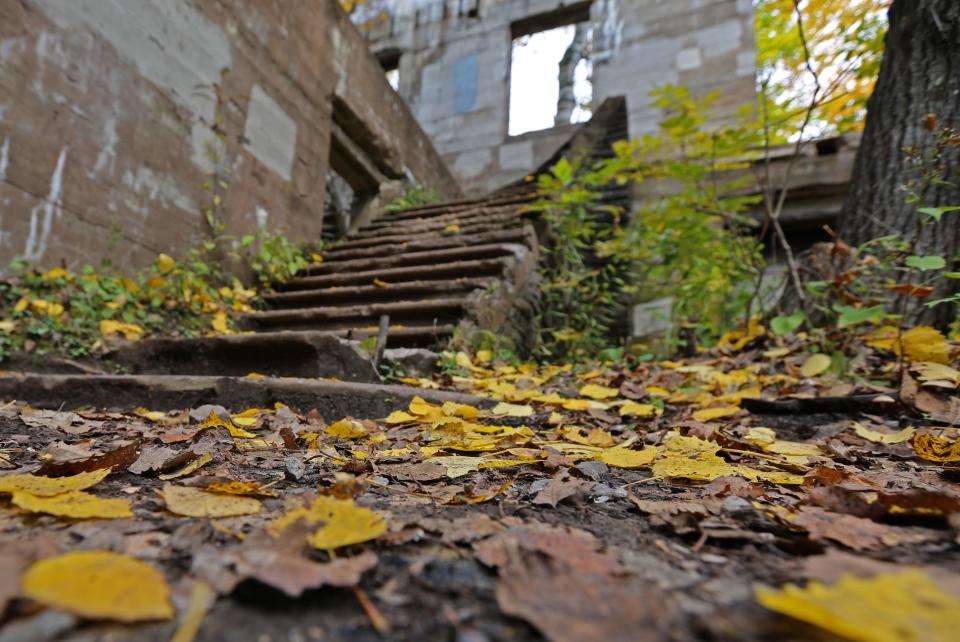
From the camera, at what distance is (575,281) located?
3.75m

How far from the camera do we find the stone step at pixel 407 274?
11.6 ft

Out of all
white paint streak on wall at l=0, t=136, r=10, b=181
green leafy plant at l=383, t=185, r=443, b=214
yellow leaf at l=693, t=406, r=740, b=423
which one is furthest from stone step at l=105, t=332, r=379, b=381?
green leafy plant at l=383, t=185, r=443, b=214

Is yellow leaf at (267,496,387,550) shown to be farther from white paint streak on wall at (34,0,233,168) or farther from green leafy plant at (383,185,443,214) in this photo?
green leafy plant at (383,185,443,214)

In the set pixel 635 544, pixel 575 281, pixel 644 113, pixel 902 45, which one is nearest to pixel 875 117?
pixel 902 45

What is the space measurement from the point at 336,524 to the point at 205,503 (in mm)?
259

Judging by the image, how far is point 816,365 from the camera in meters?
2.08

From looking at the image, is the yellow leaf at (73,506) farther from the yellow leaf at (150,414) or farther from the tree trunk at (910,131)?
the tree trunk at (910,131)

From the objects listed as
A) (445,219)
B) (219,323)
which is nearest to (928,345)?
(219,323)

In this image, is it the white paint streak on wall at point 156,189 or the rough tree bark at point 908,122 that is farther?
the white paint streak on wall at point 156,189

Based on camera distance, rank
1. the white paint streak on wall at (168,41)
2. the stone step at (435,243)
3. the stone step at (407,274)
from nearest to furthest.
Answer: the white paint streak on wall at (168,41) < the stone step at (407,274) < the stone step at (435,243)

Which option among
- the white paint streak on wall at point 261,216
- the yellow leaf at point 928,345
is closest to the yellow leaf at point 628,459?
the yellow leaf at point 928,345

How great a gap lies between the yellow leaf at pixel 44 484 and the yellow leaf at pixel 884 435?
168 centimetres

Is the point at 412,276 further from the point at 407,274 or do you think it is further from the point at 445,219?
the point at 445,219

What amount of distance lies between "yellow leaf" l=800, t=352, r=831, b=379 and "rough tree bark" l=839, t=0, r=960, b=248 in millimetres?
623
